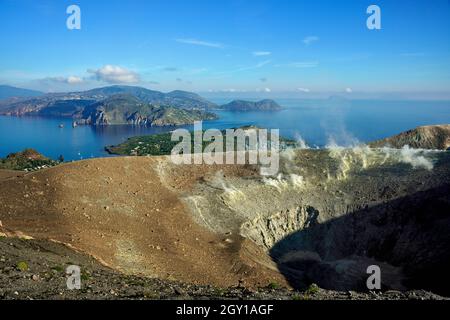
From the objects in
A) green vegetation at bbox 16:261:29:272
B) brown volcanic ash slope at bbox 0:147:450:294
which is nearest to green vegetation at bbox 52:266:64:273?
green vegetation at bbox 16:261:29:272

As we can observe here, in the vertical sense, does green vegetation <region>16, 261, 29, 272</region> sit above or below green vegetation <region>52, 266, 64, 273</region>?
above

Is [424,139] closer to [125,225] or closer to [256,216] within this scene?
[256,216]

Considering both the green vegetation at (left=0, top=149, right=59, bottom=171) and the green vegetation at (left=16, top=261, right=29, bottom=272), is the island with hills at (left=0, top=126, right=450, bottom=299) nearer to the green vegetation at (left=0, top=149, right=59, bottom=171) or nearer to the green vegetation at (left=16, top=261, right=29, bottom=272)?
the green vegetation at (left=16, top=261, right=29, bottom=272)

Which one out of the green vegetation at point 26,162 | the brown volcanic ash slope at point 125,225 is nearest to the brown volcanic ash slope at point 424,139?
the brown volcanic ash slope at point 125,225

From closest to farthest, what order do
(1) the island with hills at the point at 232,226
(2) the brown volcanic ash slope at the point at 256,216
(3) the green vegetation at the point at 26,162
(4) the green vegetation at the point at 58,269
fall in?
(4) the green vegetation at the point at 58,269, (1) the island with hills at the point at 232,226, (2) the brown volcanic ash slope at the point at 256,216, (3) the green vegetation at the point at 26,162

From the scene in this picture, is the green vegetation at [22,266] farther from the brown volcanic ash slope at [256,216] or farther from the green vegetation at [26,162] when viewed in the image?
the green vegetation at [26,162]
